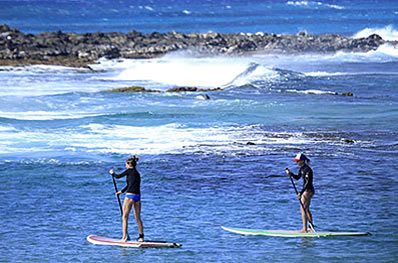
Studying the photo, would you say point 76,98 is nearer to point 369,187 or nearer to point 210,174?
point 210,174

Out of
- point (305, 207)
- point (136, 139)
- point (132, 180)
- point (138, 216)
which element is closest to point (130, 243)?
point (138, 216)

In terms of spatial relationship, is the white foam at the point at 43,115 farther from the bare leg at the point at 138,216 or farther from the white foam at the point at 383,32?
the white foam at the point at 383,32

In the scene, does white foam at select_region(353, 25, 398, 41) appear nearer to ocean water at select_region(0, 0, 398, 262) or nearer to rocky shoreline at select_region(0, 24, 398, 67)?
rocky shoreline at select_region(0, 24, 398, 67)

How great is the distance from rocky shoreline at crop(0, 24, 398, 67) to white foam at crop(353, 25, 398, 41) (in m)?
4.40

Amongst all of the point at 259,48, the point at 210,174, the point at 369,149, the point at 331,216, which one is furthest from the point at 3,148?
the point at 259,48

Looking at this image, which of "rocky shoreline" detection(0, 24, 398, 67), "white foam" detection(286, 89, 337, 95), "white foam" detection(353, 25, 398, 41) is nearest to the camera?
"white foam" detection(286, 89, 337, 95)

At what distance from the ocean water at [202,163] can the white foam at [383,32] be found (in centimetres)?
5179

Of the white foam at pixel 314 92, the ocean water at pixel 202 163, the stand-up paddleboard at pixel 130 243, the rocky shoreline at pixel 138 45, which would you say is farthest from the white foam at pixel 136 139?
the rocky shoreline at pixel 138 45

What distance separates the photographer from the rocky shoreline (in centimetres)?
7438

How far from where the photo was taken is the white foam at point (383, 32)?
106 meters

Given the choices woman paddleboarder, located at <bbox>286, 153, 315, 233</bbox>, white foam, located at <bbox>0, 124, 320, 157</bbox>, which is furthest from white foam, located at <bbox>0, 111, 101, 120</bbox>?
woman paddleboarder, located at <bbox>286, 153, 315, 233</bbox>

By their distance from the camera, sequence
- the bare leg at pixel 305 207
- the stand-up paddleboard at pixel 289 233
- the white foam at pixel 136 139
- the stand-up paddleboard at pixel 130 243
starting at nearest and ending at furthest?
1. the stand-up paddleboard at pixel 130 243
2. the stand-up paddleboard at pixel 289 233
3. the bare leg at pixel 305 207
4. the white foam at pixel 136 139

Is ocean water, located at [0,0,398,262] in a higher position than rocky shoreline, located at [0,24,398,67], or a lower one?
lower

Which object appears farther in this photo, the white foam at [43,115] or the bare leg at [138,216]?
the white foam at [43,115]
